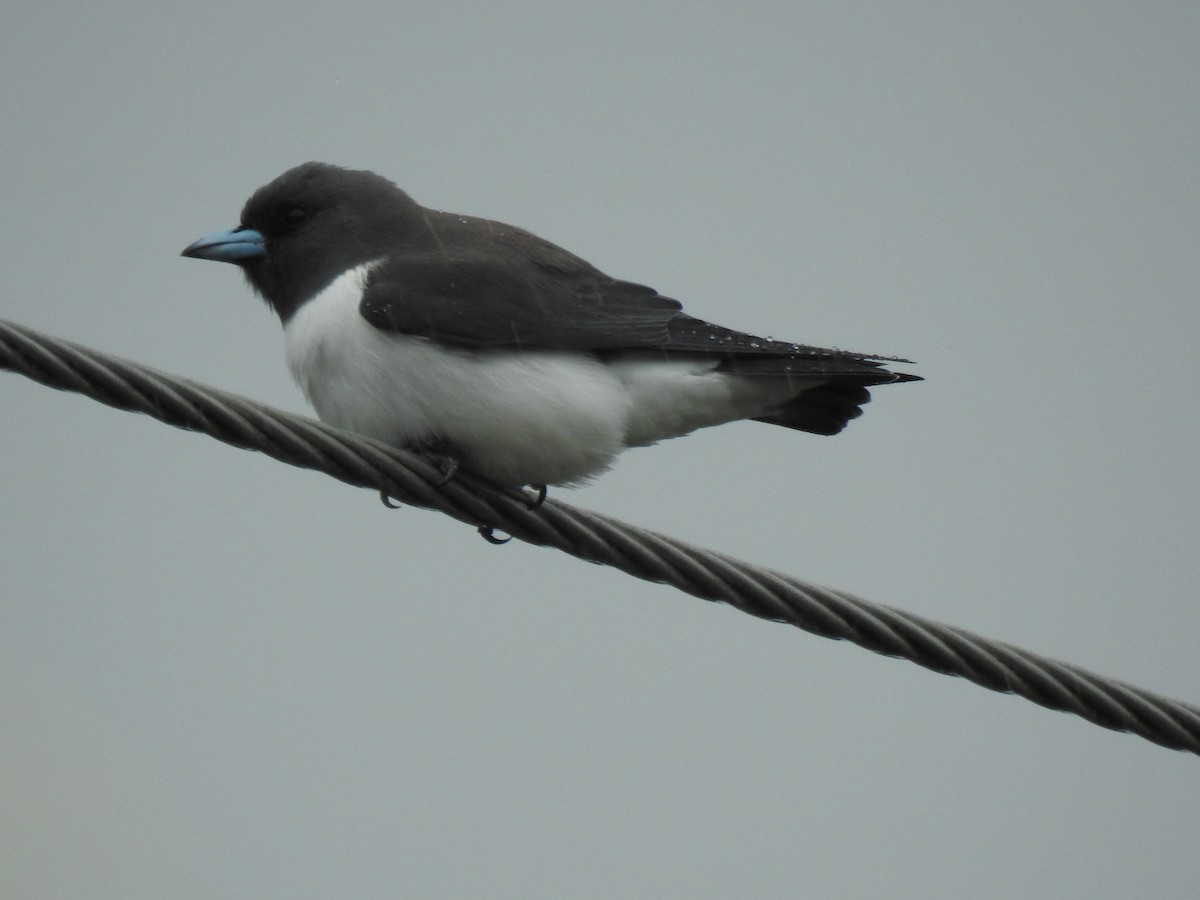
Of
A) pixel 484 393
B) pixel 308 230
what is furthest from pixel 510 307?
pixel 308 230

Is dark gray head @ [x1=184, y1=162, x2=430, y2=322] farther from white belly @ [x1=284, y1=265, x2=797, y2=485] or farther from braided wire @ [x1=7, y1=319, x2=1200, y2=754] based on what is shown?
braided wire @ [x1=7, y1=319, x2=1200, y2=754]

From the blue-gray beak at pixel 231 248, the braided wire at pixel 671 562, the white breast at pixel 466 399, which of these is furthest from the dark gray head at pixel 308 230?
the braided wire at pixel 671 562

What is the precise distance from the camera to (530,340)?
5.12 metres

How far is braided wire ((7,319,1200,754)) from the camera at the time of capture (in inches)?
129

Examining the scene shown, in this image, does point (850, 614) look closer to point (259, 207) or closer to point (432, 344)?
point (432, 344)

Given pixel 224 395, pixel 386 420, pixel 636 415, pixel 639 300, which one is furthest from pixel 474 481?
pixel 224 395

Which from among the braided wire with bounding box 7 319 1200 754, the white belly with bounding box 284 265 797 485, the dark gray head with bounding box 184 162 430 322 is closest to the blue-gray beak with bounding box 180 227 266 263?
the dark gray head with bounding box 184 162 430 322

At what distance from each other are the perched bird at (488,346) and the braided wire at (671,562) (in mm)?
966

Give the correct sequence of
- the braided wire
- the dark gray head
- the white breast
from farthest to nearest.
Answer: the dark gray head
the white breast
the braided wire

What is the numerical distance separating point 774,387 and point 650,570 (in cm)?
172

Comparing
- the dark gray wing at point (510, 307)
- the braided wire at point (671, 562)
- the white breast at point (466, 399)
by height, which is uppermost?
the dark gray wing at point (510, 307)

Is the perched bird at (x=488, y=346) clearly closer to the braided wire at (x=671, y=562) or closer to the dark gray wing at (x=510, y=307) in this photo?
the dark gray wing at (x=510, y=307)

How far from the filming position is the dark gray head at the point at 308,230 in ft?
18.2

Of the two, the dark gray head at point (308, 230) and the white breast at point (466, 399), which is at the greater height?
the dark gray head at point (308, 230)
